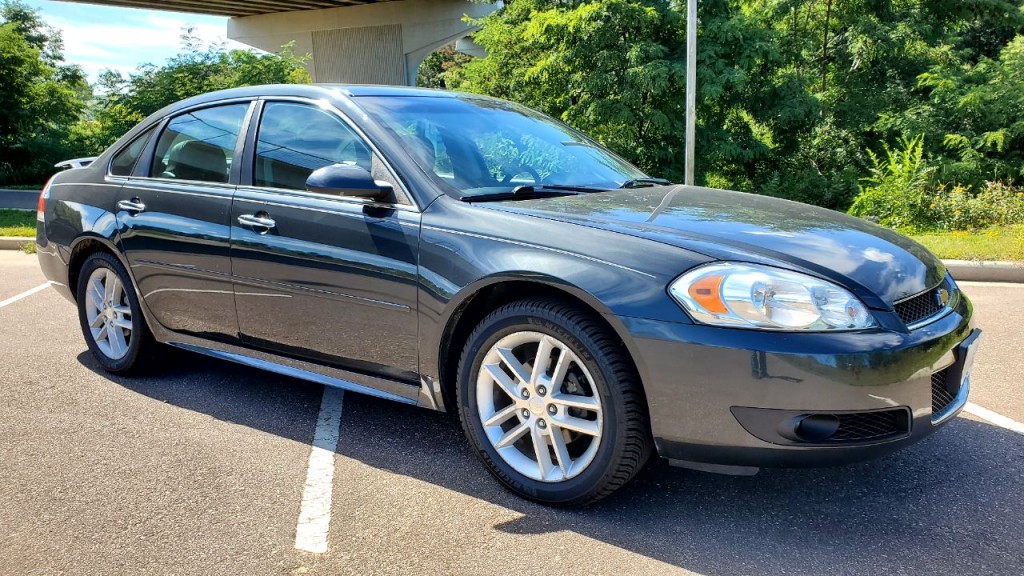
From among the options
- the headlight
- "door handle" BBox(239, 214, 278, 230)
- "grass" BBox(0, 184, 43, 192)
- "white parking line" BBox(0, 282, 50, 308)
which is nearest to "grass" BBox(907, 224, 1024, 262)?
the headlight

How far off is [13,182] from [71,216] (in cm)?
2008

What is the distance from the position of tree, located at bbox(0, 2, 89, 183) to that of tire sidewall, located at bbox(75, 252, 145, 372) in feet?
66.0

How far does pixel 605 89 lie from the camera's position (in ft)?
59.0

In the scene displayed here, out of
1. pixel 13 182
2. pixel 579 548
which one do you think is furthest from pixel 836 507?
pixel 13 182

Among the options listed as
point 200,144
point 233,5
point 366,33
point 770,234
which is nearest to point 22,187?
point 233,5

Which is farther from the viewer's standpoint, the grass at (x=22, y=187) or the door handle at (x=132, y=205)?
the grass at (x=22, y=187)

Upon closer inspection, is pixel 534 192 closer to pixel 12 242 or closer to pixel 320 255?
pixel 320 255

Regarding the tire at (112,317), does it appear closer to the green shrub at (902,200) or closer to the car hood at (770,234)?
the car hood at (770,234)

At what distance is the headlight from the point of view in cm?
273

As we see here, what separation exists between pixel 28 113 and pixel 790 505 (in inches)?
972

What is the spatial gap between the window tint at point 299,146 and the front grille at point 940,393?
2.33 m

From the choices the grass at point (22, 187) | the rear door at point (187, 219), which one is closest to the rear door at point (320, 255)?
the rear door at point (187, 219)

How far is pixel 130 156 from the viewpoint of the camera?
4797 millimetres

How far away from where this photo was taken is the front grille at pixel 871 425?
279 cm
